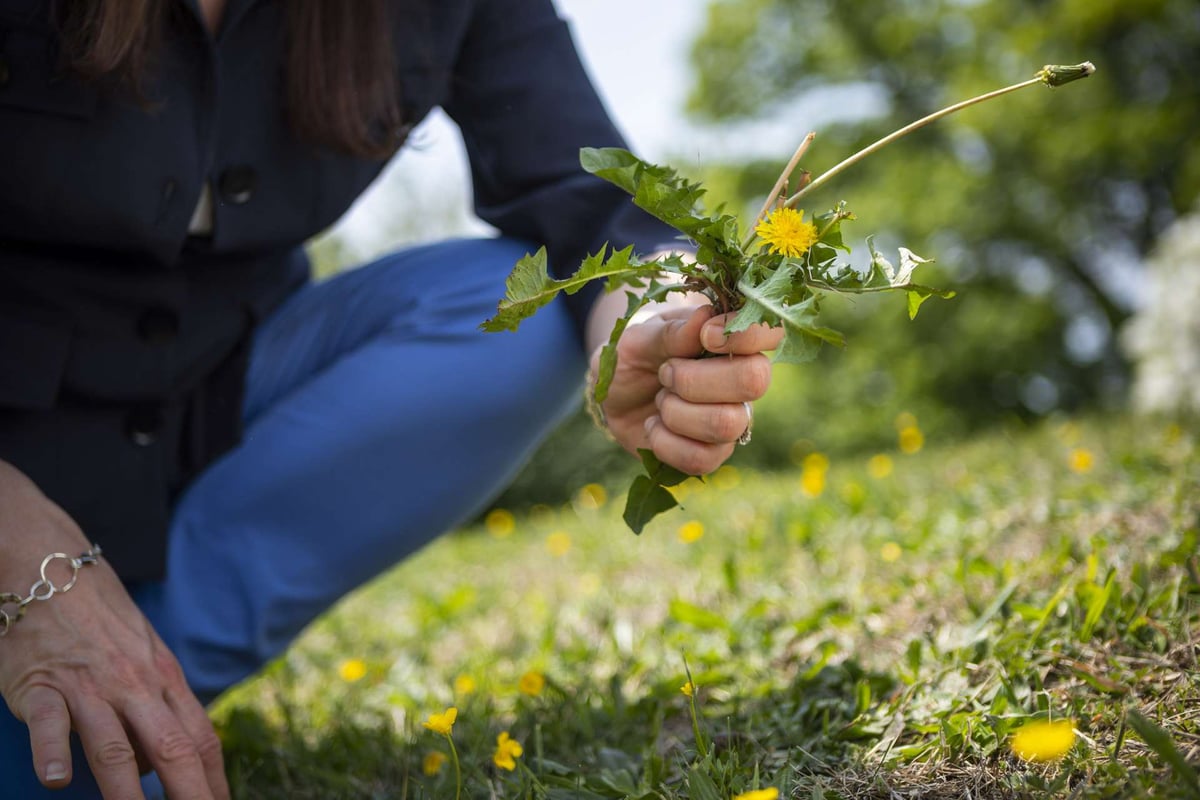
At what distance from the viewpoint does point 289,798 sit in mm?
1397

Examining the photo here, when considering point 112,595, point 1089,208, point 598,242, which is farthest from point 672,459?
point 1089,208

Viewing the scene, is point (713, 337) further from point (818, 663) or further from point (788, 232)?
point (818, 663)

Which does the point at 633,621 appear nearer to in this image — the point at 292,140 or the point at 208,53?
the point at 292,140

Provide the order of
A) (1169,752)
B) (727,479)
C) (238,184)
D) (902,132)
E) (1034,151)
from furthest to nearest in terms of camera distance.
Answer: (1034,151)
(727,479)
(238,184)
(902,132)
(1169,752)

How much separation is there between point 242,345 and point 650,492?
94 cm

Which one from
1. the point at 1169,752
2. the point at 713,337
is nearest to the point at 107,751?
the point at 713,337

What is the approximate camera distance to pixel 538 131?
1.63 m

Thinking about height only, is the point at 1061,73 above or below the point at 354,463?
above

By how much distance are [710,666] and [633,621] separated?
1.60 feet

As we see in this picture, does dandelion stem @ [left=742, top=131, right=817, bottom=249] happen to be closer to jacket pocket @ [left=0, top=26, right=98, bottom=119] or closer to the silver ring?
the silver ring

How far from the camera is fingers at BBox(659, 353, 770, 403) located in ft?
3.37

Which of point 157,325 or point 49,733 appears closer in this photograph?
point 49,733

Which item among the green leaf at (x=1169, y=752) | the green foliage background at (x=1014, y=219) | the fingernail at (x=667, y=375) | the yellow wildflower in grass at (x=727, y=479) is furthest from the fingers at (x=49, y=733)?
the green foliage background at (x=1014, y=219)

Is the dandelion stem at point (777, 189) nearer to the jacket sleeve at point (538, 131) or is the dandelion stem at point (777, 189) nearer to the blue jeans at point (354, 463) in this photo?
the jacket sleeve at point (538, 131)
